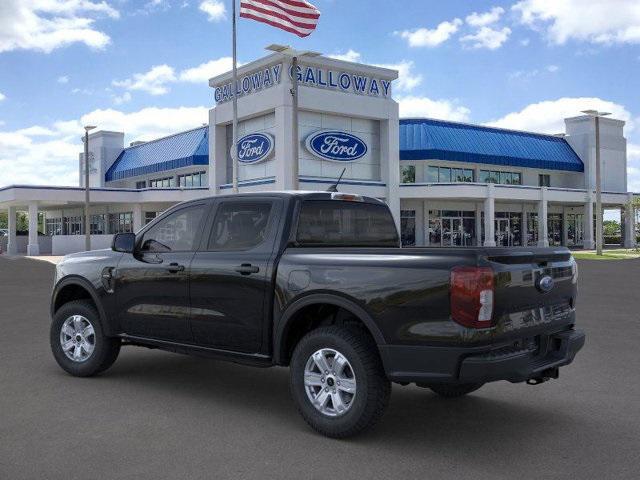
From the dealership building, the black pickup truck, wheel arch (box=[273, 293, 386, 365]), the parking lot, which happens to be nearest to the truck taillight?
the black pickup truck

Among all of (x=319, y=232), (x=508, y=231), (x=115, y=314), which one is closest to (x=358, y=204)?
(x=319, y=232)

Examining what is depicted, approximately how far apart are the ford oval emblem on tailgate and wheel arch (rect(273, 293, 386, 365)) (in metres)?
1.25

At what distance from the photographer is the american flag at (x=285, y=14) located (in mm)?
22906

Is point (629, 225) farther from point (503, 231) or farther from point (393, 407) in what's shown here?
point (393, 407)

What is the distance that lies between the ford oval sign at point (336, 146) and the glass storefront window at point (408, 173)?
35.1ft

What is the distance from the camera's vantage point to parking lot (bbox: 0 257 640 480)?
436cm

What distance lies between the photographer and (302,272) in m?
5.23

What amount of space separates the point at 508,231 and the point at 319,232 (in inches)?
1880

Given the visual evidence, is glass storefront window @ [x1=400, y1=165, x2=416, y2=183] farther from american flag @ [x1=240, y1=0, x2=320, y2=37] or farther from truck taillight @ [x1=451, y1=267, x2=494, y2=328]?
truck taillight @ [x1=451, y1=267, x2=494, y2=328]

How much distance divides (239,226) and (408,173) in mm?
41966

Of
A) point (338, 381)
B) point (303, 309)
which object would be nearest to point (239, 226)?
point (303, 309)

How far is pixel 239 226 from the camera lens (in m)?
5.98

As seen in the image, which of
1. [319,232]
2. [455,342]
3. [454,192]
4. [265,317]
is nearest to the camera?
[455,342]

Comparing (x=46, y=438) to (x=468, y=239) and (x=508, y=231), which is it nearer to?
(x=468, y=239)
